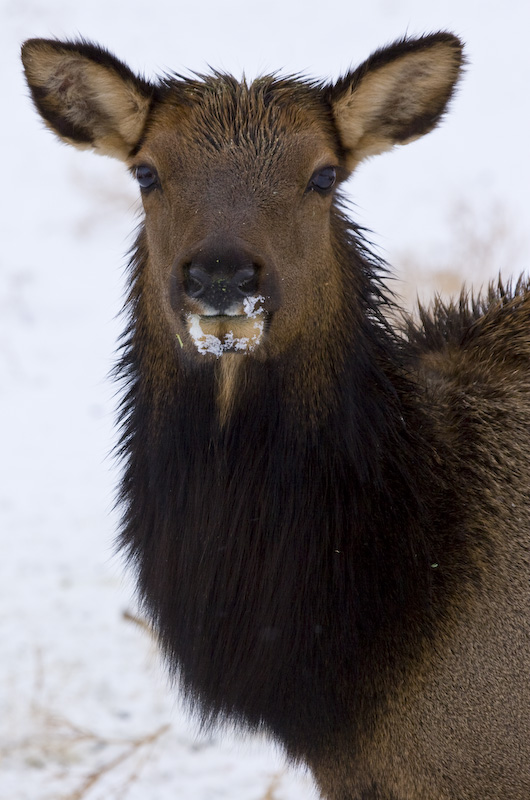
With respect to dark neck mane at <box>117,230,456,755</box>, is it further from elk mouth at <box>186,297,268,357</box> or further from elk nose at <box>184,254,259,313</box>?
elk nose at <box>184,254,259,313</box>

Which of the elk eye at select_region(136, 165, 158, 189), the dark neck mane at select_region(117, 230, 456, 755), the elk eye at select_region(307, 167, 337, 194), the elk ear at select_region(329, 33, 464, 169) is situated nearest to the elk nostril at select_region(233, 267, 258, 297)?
the dark neck mane at select_region(117, 230, 456, 755)

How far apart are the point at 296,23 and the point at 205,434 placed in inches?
585

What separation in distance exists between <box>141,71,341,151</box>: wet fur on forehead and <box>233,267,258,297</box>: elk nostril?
0.71 m

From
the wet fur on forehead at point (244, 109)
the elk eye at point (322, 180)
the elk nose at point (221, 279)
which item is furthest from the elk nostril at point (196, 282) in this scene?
the elk eye at point (322, 180)

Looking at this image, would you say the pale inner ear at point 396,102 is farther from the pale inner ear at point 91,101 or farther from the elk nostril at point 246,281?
the elk nostril at point 246,281

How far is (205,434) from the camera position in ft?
12.5

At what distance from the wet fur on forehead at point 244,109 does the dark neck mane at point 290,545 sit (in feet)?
3.19

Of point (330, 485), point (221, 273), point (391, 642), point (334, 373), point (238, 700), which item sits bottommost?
point (238, 700)

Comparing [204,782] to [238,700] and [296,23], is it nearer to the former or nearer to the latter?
[238,700]

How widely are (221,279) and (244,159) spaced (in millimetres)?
720

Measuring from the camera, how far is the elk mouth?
335 cm

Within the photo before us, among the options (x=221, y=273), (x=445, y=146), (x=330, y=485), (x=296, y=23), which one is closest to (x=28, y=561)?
(x=330, y=485)

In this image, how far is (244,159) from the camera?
367 centimetres

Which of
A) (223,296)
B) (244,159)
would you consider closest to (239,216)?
(244,159)
